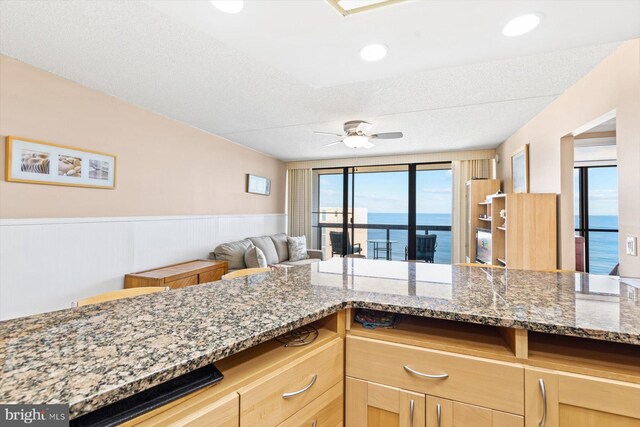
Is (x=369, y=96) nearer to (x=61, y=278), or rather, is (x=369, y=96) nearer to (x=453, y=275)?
(x=453, y=275)

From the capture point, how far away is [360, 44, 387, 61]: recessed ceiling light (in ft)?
4.97

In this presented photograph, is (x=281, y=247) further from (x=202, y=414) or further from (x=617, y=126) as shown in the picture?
(x=202, y=414)

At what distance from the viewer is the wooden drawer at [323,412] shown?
1.00 m

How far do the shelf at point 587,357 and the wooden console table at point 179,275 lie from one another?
10.0 ft

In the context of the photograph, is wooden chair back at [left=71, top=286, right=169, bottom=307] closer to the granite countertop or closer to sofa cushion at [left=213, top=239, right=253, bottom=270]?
the granite countertop

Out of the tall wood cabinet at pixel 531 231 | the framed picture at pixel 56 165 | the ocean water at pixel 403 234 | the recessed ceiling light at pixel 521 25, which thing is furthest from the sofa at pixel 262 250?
the recessed ceiling light at pixel 521 25

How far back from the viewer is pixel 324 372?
1.12 meters

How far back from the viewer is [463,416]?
105cm

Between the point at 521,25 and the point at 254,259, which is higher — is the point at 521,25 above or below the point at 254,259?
above

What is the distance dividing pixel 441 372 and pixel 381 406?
27 centimetres

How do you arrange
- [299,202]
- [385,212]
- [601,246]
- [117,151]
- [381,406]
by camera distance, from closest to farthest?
[381,406], [117,151], [601,246], [385,212], [299,202]

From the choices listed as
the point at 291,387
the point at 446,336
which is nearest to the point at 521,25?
the point at 446,336

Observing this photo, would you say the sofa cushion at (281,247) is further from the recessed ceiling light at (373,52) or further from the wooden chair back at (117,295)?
the recessed ceiling light at (373,52)

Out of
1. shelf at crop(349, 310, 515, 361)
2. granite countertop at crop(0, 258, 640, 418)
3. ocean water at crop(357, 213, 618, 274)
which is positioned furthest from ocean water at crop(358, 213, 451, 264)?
shelf at crop(349, 310, 515, 361)
